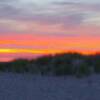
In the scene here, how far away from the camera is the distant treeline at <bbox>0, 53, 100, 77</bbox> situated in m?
29.5

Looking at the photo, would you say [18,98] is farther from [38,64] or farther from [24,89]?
[38,64]

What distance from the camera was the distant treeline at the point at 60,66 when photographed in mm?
29469

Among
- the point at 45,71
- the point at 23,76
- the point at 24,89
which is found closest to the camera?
the point at 24,89

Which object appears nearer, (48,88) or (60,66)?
(48,88)

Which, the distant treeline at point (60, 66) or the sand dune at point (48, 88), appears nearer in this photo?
the sand dune at point (48, 88)

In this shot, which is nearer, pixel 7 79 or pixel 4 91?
pixel 4 91

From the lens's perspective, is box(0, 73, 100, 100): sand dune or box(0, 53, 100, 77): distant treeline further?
box(0, 53, 100, 77): distant treeline

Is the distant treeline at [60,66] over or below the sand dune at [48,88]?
over

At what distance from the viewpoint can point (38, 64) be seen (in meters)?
36.2

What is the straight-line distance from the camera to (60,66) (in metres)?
31.0

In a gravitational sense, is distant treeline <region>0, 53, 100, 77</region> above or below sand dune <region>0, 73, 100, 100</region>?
above

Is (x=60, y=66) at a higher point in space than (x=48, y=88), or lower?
higher

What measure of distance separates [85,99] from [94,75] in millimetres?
6995

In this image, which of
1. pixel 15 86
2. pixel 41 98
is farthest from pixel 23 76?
pixel 41 98
